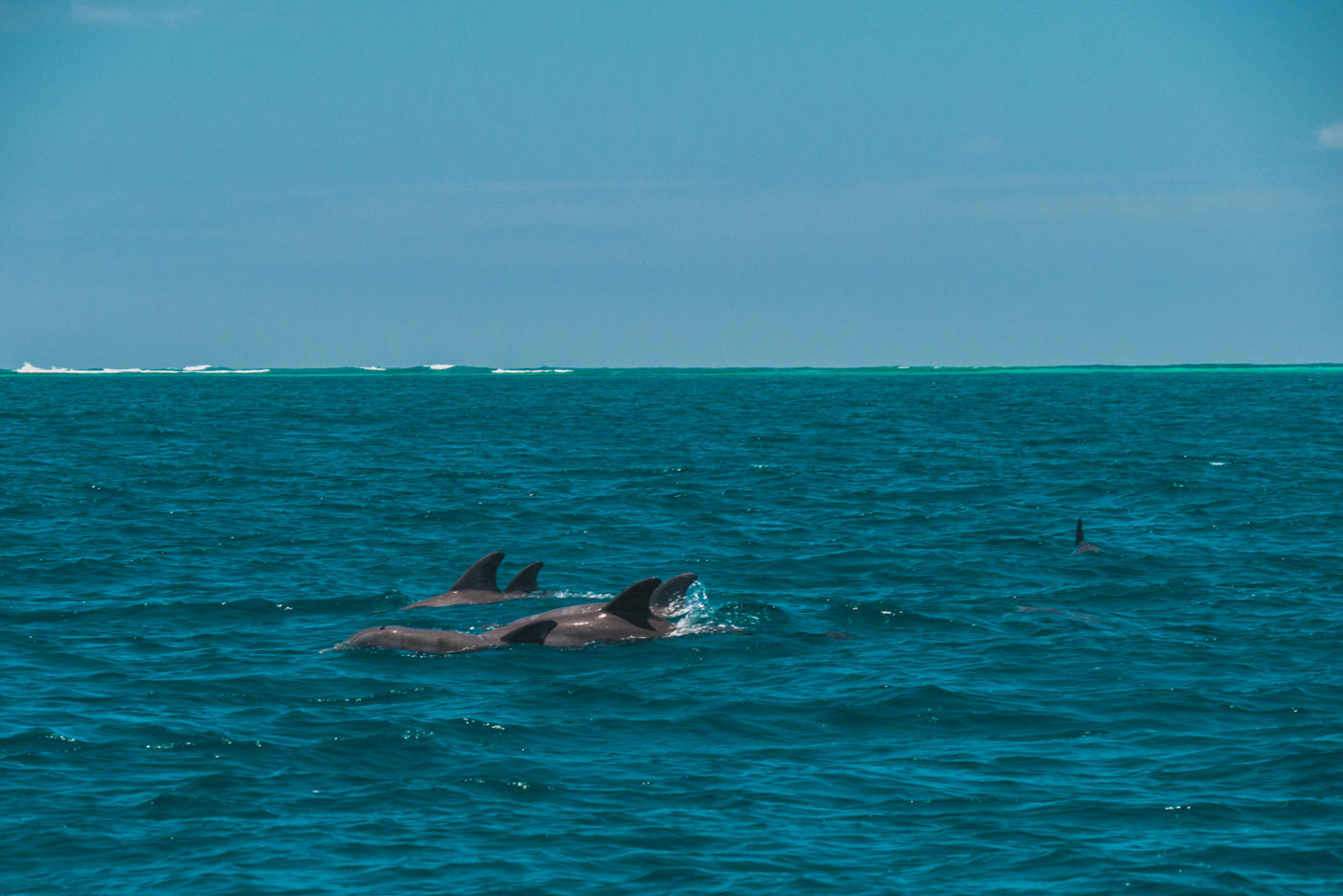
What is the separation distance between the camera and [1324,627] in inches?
838

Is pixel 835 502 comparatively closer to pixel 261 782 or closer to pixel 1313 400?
pixel 261 782

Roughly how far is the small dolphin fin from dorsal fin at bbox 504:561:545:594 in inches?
172

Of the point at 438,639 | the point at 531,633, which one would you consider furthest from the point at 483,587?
the point at 531,633

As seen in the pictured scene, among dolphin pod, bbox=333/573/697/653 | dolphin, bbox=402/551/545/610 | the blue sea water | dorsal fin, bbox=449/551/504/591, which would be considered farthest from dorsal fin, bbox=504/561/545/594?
dolphin pod, bbox=333/573/697/653

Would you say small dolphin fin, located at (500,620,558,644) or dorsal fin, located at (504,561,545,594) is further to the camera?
dorsal fin, located at (504,561,545,594)

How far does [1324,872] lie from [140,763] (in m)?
10.8

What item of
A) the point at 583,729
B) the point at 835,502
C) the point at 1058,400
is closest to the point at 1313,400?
the point at 1058,400

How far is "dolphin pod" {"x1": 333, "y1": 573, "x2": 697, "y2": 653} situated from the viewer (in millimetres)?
20031

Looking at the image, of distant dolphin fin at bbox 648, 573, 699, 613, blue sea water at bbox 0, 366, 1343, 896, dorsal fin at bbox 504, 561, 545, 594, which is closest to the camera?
blue sea water at bbox 0, 366, 1343, 896

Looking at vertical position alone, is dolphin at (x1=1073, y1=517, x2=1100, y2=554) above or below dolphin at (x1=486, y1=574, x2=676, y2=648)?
above

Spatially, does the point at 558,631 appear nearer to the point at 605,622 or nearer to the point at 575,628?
the point at 575,628

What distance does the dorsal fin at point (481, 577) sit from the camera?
24297 millimetres

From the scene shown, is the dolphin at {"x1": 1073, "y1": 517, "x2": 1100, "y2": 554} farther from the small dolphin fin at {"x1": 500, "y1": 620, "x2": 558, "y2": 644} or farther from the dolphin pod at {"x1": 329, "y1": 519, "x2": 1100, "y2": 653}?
the small dolphin fin at {"x1": 500, "y1": 620, "x2": 558, "y2": 644}

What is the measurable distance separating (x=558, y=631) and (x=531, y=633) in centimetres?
50
